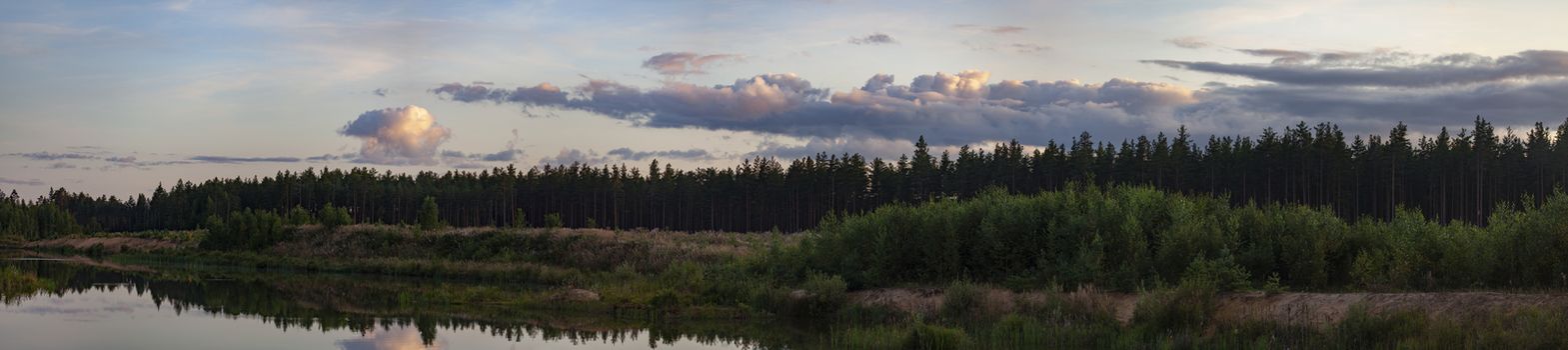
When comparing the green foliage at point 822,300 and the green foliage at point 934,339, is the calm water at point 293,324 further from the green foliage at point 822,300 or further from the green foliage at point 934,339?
the green foliage at point 934,339

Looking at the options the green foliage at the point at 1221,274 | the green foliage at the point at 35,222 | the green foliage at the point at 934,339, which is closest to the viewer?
the green foliage at the point at 934,339

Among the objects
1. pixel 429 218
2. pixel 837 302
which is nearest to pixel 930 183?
pixel 429 218

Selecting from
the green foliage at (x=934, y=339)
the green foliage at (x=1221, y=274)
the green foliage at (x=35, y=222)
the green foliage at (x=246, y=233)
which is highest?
the green foliage at (x=1221, y=274)

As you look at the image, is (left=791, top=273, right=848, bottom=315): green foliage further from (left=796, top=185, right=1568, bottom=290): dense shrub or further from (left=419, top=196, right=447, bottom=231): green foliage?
(left=419, top=196, right=447, bottom=231): green foliage

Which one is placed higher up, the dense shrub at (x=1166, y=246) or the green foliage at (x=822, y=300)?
the dense shrub at (x=1166, y=246)

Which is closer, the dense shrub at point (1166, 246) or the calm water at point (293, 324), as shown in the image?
the dense shrub at point (1166, 246)

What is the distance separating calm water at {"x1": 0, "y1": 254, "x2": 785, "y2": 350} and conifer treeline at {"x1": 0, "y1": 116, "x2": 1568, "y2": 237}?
15.7 m

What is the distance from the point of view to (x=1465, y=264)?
2759 centimetres

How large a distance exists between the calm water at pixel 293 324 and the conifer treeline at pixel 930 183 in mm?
15718

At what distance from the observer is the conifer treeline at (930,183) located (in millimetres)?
89688

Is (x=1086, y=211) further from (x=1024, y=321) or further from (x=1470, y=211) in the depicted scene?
(x=1470, y=211)

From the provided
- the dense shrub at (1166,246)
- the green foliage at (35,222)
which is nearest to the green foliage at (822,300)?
the dense shrub at (1166,246)

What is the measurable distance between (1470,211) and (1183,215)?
67849mm

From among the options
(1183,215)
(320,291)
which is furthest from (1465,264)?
(320,291)
